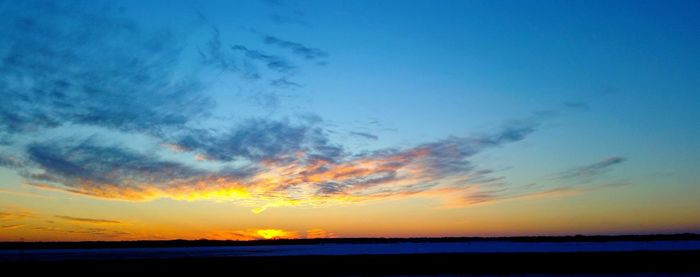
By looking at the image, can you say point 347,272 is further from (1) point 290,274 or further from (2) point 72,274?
(2) point 72,274

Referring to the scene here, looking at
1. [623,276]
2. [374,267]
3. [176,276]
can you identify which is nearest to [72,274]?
[176,276]

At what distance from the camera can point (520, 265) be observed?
3444cm

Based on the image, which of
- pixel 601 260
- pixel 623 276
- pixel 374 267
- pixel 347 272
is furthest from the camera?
pixel 601 260

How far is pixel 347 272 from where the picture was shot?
31031 mm

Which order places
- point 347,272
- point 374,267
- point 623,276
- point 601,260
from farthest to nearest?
point 601,260 < point 374,267 < point 347,272 < point 623,276

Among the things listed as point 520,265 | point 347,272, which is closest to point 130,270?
point 347,272

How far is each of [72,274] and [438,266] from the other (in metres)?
25.7

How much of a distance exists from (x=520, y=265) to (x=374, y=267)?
11.3 meters

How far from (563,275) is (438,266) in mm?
8934

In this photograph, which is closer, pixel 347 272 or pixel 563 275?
pixel 563 275

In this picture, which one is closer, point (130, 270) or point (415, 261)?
point (130, 270)

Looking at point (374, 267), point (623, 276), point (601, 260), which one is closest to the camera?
point (623, 276)

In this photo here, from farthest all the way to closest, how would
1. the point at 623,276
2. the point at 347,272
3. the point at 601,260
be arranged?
the point at 601,260
the point at 347,272
the point at 623,276

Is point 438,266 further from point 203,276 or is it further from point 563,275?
point 203,276
